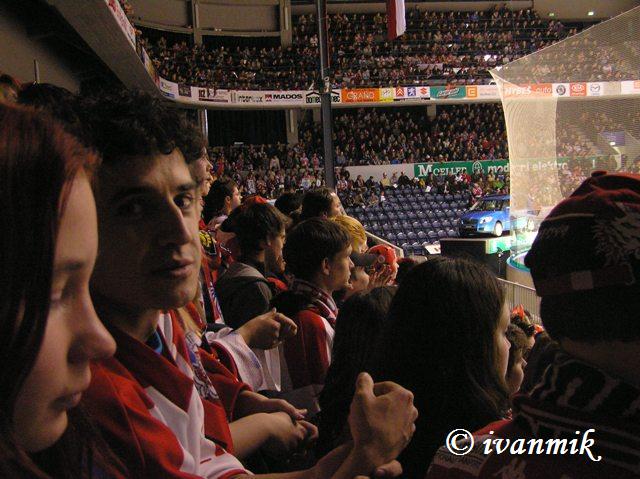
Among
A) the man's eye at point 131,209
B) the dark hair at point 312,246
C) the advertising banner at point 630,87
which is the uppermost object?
the advertising banner at point 630,87

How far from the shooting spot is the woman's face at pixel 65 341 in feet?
2.08

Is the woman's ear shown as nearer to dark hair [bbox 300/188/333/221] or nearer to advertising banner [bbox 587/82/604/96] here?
dark hair [bbox 300/188/333/221]

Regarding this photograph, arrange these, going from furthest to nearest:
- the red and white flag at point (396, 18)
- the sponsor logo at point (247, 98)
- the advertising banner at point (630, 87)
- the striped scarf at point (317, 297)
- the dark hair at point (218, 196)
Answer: the sponsor logo at point (247, 98) → the red and white flag at point (396, 18) → the advertising banner at point (630, 87) → the dark hair at point (218, 196) → the striped scarf at point (317, 297)

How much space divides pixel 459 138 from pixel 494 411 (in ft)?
88.0

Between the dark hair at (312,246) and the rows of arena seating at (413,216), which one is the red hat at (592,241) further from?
the rows of arena seating at (413,216)

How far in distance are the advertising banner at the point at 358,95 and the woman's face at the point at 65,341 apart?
985 inches

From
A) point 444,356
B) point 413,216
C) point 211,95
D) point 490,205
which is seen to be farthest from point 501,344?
point 211,95

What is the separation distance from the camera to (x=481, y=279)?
1539mm

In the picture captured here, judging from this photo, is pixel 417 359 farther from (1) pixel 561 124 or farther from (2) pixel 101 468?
(1) pixel 561 124

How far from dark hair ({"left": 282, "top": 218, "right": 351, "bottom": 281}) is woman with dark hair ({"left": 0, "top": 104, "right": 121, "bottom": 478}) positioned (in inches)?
76.6

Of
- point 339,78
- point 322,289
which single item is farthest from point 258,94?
point 322,289

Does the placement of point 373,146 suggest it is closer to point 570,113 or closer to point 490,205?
point 490,205

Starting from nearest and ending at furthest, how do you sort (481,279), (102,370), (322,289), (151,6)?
(102,370) → (481,279) → (322,289) → (151,6)

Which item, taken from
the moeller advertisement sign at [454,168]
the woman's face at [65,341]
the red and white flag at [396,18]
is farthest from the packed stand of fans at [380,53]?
the woman's face at [65,341]
